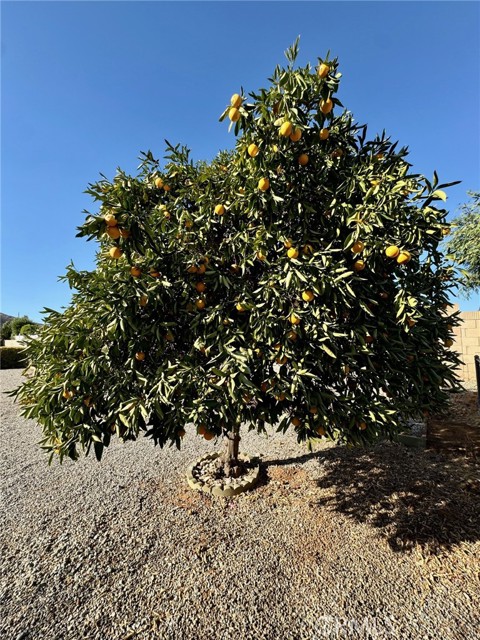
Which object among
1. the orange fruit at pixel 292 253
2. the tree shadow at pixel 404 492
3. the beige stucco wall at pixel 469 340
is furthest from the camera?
the beige stucco wall at pixel 469 340

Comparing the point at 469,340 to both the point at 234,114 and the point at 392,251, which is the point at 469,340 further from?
the point at 234,114

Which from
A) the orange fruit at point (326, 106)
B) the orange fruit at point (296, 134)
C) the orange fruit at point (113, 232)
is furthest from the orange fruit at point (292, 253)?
the orange fruit at point (113, 232)

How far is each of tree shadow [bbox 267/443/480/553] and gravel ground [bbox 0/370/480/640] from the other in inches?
0.7

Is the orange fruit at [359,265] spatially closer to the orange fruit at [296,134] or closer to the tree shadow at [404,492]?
the orange fruit at [296,134]

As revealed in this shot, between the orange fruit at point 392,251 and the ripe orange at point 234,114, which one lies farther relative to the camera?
the ripe orange at point 234,114

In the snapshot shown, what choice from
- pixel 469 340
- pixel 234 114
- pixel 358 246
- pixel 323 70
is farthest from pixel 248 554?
pixel 469 340

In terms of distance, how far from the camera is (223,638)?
2158 mm

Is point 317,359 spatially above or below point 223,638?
above

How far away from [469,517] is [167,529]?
313 cm

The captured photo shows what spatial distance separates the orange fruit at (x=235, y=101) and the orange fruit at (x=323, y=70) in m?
0.59

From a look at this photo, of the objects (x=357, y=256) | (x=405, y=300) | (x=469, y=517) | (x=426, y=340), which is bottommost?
(x=469, y=517)

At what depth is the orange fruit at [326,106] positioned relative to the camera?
2379 millimetres

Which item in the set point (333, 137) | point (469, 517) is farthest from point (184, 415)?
point (469, 517)

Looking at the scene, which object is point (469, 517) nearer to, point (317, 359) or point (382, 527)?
point (382, 527)
